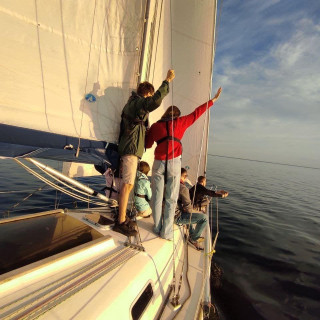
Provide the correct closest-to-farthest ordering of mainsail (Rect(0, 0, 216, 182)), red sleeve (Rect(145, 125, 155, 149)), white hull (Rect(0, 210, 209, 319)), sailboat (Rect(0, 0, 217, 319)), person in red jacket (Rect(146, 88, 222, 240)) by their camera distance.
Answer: white hull (Rect(0, 210, 209, 319))
sailboat (Rect(0, 0, 217, 319))
mainsail (Rect(0, 0, 216, 182))
person in red jacket (Rect(146, 88, 222, 240))
red sleeve (Rect(145, 125, 155, 149))

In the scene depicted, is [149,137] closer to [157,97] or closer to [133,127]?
[133,127]

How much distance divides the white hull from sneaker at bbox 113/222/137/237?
101mm

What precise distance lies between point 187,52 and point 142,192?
3.71 meters

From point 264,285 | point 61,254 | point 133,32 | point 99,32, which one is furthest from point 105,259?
point 264,285

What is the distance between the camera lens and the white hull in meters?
1.40

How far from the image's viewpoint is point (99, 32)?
3045 millimetres

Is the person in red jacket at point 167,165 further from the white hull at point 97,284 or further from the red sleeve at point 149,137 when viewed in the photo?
the white hull at point 97,284

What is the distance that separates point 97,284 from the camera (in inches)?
68.2

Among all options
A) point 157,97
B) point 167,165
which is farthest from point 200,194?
point 157,97

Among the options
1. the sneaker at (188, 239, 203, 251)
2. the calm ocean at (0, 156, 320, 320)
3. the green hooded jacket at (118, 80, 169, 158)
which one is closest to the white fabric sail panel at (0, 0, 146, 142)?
the green hooded jacket at (118, 80, 169, 158)

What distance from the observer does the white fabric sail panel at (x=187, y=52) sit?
4.36m

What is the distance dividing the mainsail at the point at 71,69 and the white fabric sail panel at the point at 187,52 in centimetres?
13

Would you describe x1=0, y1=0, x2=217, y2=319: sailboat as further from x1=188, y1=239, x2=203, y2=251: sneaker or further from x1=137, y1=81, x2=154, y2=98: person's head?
x1=137, y1=81, x2=154, y2=98: person's head

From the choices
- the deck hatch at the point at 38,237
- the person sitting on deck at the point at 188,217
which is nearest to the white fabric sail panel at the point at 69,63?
the deck hatch at the point at 38,237
